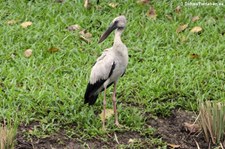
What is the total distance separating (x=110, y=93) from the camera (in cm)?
638

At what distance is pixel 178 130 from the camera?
5773 mm

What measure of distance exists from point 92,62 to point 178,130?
5.37 feet

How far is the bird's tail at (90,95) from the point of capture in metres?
5.67

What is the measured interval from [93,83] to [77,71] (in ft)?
3.34

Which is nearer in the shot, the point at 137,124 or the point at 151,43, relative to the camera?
the point at 137,124

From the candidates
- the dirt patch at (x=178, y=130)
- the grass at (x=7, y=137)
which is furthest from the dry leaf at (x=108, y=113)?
the grass at (x=7, y=137)

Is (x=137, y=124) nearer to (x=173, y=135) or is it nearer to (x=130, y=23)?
(x=173, y=135)

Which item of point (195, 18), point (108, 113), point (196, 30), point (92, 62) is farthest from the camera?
point (195, 18)

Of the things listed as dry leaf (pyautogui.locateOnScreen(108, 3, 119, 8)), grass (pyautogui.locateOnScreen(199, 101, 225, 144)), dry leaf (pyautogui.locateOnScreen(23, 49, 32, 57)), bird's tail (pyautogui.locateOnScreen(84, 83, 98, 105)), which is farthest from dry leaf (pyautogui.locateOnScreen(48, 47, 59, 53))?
grass (pyautogui.locateOnScreen(199, 101, 225, 144))

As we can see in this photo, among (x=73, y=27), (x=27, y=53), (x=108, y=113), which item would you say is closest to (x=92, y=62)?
(x=27, y=53)

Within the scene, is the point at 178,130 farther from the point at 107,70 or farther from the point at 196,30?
the point at 196,30

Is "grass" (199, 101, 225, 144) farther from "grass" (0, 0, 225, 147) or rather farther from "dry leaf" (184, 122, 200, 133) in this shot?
"grass" (0, 0, 225, 147)

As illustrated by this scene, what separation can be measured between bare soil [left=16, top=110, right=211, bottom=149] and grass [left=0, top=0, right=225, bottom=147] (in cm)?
8

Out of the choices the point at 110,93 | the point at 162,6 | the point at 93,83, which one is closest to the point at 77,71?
the point at 110,93
